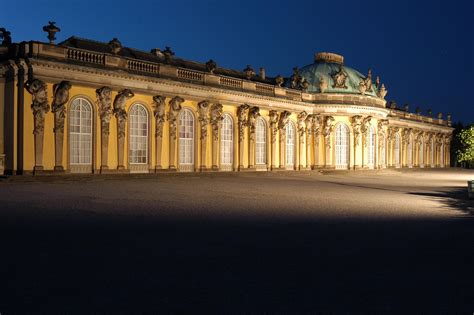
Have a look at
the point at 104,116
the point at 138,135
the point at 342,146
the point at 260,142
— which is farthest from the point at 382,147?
the point at 104,116

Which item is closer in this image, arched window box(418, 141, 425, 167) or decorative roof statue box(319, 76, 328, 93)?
decorative roof statue box(319, 76, 328, 93)

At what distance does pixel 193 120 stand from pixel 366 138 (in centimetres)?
2087

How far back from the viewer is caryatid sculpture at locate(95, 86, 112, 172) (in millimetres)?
28172

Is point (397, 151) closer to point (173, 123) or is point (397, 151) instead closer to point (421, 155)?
point (421, 155)

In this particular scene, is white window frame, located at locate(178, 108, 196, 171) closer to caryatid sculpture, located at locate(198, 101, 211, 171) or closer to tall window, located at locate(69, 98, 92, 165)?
caryatid sculpture, located at locate(198, 101, 211, 171)

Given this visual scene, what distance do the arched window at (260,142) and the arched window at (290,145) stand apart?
304 centimetres

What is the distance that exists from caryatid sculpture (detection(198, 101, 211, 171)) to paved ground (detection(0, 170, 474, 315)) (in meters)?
20.4

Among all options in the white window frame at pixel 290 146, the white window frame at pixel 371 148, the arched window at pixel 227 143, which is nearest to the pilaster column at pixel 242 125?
the arched window at pixel 227 143

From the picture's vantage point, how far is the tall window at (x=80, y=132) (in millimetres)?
27391

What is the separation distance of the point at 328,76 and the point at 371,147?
8517mm

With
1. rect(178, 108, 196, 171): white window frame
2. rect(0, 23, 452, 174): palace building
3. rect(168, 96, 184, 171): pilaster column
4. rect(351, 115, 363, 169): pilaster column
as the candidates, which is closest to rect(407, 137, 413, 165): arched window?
rect(0, 23, 452, 174): palace building

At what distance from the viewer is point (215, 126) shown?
35.2m

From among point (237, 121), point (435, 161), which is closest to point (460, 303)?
point (237, 121)

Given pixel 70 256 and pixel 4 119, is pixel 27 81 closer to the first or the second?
pixel 4 119
